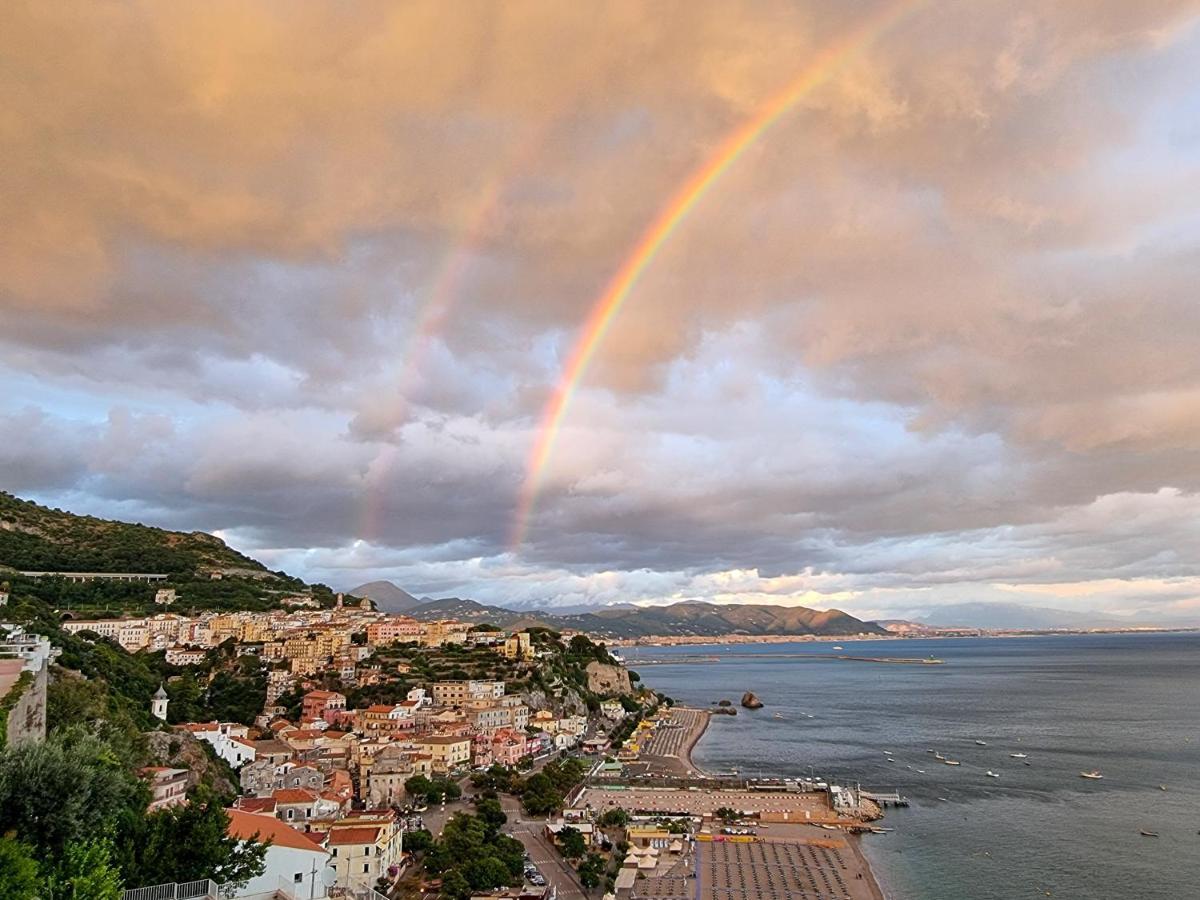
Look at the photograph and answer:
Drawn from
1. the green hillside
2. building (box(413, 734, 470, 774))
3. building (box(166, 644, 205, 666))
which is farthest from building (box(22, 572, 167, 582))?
building (box(413, 734, 470, 774))

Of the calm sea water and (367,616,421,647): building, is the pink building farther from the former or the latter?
(367,616,421,647): building

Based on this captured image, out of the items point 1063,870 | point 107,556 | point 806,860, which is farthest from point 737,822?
point 107,556

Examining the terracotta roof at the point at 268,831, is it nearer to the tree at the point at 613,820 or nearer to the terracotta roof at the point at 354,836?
the terracotta roof at the point at 354,836

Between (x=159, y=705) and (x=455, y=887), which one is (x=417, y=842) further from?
(x=159, y=705)

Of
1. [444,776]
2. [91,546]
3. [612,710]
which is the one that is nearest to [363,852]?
[444,776]

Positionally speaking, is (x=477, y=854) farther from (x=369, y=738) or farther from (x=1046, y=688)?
(x=1046, y=688)

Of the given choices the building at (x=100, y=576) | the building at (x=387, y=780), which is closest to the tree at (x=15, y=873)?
the building at (x=387, y=780)
